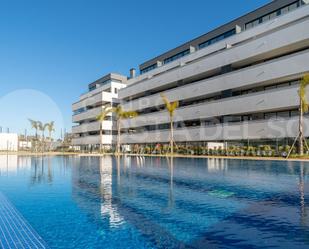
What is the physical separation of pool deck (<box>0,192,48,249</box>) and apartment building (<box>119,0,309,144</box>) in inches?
1175

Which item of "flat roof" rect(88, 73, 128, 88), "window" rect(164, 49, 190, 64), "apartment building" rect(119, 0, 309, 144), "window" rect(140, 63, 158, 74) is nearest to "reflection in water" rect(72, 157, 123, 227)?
"apartment building" rect(119, 0, 309, 144)

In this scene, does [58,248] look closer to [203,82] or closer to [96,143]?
[203,82]

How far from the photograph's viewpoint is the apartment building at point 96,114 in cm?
6462

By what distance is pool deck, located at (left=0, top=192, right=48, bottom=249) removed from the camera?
605 centimetres

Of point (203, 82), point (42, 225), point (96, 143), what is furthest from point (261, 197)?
point (96, 143)

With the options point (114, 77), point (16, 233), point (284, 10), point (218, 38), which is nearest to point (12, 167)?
point (16, 233)

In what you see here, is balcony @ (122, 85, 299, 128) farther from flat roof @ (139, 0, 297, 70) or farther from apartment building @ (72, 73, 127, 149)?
apartment building @ (72, 73, 127, 149)

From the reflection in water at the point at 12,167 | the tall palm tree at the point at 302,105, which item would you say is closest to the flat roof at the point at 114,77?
the reflection in water at the point at 12,167

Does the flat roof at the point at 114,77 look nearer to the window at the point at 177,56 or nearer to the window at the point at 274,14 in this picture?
the window at the point at 177,56

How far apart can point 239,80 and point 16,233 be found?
1347 inches

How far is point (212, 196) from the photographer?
11.2 meters

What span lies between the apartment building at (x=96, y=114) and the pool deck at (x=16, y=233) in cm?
5275

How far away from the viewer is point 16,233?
6.87 m

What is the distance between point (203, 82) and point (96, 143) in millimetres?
33609
